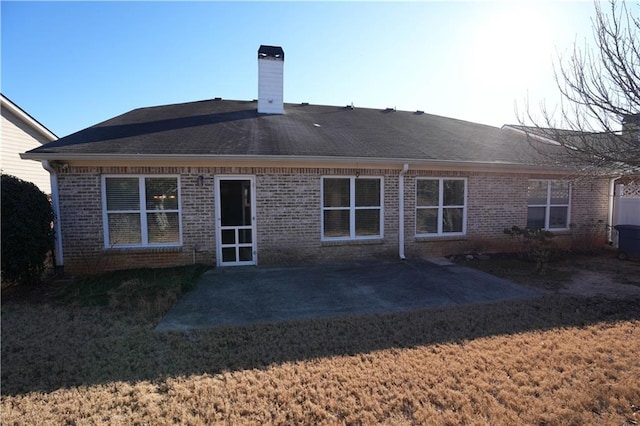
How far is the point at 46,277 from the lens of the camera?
7.70m

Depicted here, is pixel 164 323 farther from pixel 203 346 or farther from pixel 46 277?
pixel 46 277

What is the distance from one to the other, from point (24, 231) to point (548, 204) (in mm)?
13772

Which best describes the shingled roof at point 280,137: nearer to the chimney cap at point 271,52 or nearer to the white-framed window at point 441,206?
the white-framed window at point 441,206

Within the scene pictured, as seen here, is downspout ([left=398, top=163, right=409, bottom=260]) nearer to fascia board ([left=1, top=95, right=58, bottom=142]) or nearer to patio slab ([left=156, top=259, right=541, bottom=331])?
patio slab ([left=156, top=259, right=541, bottom=331])

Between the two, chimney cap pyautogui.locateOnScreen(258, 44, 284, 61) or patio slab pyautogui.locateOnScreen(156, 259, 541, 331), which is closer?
patio slab pyautogui.locateOnScreen(156, 259, 541, 331)

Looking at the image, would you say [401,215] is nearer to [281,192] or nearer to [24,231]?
[281,192]

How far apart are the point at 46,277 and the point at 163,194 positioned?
3110mm

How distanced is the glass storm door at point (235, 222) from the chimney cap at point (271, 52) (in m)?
5.24

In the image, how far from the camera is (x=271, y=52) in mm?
12102

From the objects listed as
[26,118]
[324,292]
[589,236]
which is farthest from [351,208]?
[26,118]

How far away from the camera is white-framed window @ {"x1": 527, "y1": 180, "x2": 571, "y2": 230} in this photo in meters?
10.8

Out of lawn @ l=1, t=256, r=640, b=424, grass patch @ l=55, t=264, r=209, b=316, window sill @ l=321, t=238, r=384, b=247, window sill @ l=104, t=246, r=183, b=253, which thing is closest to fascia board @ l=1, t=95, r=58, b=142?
window sill @ l=104, t=246, r=183, b=253

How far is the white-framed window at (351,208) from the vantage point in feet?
29.8

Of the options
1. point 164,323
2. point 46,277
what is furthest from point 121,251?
point 164,323
